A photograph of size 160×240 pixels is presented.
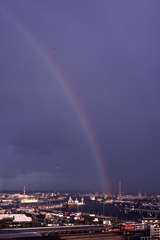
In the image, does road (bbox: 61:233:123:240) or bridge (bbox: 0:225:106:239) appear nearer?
road (bbox: 61:233:123:240)

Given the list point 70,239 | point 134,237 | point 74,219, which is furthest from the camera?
point 74,219

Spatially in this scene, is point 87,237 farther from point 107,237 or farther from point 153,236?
point 153,236

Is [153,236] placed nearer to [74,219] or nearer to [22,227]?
[22,227]

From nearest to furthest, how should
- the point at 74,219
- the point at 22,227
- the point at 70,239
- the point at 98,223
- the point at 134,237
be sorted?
1. the point at 70,239
2. the point at 134,237
3. the point at 22,227
4. the point at 98,223
5. the point at 74,219

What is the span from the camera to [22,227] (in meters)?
40.8

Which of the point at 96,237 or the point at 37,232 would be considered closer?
the point at 96,237

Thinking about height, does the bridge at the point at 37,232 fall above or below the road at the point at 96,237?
above

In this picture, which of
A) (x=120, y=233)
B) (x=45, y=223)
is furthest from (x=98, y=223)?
(x=120, y=233)

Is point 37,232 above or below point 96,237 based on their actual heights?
above

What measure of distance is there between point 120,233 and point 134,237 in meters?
1.66

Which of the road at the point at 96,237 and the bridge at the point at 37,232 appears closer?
the road at the point at 96,237

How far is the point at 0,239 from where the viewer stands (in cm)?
2900

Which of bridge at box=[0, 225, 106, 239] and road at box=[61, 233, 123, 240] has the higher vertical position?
bridge at box=[0, 225, 106, 239]

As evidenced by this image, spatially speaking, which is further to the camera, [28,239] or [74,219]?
[74,219]
